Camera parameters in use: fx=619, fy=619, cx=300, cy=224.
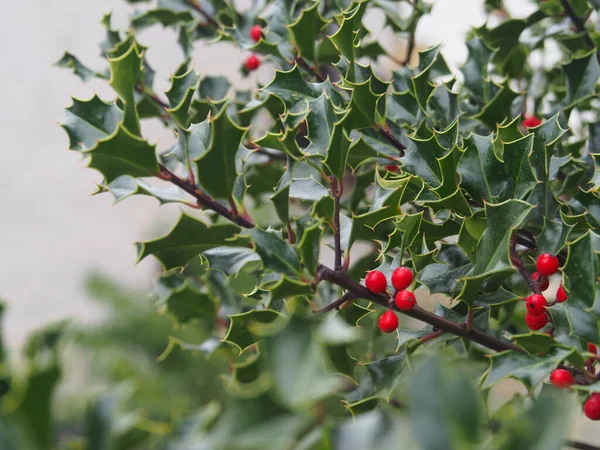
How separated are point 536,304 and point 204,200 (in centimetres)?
26

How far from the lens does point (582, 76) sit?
0.66 metres

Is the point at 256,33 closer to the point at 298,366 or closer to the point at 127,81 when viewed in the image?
the point at 127,81

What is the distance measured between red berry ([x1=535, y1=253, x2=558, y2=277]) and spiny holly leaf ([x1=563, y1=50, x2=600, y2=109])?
26 cm

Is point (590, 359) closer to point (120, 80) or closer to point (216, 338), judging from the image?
point (120, 80)

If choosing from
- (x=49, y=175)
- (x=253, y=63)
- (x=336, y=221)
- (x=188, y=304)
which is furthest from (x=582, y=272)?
(x=49, y=175)

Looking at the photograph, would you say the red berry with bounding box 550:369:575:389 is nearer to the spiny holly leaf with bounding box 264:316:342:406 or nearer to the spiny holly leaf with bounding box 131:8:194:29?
the spiny holly leaf with bounding box 264:316:342:406

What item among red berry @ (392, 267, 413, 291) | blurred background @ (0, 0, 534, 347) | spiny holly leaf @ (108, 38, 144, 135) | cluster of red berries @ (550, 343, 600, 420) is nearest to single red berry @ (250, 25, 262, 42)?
spiny holly leaf @ (108, 38, 144, 135)

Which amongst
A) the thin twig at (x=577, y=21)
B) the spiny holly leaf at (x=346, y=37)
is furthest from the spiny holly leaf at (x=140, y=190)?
the thin twig at (x=577, y=21)

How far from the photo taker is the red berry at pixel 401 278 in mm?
467

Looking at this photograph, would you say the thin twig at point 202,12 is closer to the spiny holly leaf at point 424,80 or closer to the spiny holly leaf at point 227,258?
the spiny holly leaf at point 424,80

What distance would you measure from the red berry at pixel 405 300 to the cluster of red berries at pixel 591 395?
4.3 inches

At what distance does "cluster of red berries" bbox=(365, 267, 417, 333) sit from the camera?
0.45 m

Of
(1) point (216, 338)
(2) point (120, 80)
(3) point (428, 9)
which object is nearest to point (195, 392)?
(1) point (216, 338)

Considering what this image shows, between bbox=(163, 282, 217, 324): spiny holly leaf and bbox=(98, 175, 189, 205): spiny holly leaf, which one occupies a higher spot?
bbox=(98, 175, 189, 205): spiny holly leaf
